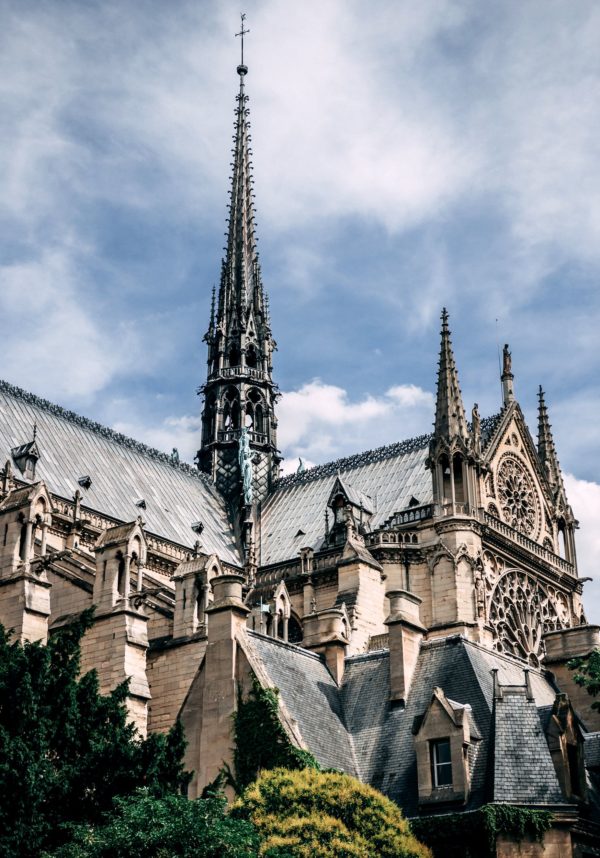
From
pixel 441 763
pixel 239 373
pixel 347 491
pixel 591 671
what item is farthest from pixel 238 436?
pixel 441 763

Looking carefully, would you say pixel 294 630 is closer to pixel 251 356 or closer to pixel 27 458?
pixel 27 458

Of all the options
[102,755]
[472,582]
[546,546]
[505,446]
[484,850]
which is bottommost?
[484,850]

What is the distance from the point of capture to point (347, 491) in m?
59.2

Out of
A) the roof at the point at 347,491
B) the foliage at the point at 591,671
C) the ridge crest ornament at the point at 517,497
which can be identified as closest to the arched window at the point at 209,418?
the roof at the point at 347,491

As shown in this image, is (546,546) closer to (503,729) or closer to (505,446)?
(505,446)

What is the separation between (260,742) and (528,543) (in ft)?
97.9

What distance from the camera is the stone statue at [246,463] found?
67125 mm

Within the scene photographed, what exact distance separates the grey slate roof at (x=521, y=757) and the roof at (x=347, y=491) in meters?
28.1

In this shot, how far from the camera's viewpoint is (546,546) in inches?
2388

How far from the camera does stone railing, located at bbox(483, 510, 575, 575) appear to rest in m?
55.4

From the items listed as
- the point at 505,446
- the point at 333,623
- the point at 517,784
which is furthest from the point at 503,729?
the point at 505,446

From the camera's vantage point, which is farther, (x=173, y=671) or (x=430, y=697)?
(x=173, y=671)

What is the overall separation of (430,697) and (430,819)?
417cm

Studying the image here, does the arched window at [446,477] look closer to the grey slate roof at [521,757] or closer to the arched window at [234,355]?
the arched window at [234,355]
